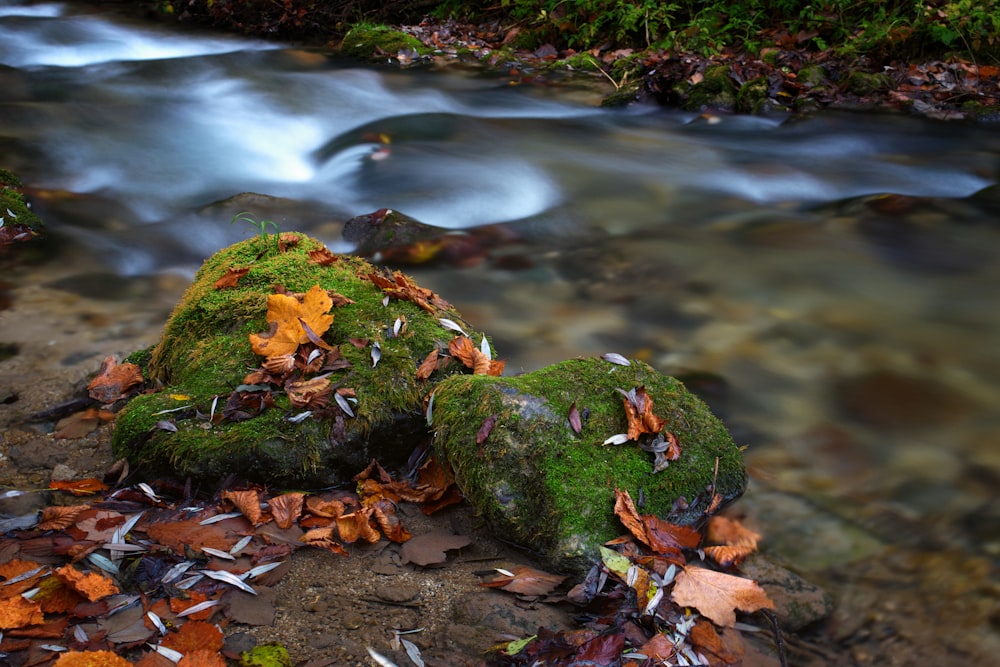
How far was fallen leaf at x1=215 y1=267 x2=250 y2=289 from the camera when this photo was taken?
12.1ft

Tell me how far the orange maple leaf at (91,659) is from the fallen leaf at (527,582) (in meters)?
1.06

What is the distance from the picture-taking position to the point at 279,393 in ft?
10.2

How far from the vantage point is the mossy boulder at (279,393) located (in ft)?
9.75

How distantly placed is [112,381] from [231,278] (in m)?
0.76

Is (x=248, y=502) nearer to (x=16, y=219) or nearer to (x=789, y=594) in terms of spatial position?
(x=789, y=594)

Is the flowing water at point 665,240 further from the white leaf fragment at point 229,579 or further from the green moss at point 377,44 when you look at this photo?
the white leaf fragment at point 229,579

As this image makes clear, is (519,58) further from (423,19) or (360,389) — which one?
(360,389)

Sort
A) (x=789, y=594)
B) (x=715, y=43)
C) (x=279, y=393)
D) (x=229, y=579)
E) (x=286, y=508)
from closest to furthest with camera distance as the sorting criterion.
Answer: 1. (x=229, y=579)
2. (x=789, y=594)
3. (x=286, y=508)
4. (x=279, y=393)
5. (x=715, y=43)

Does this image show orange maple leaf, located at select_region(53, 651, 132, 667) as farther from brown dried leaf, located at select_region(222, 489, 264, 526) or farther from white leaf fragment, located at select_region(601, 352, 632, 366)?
white leaf fragment, located at select_region(601, 352, 632, 366)

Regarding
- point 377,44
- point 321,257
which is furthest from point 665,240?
point 377,44

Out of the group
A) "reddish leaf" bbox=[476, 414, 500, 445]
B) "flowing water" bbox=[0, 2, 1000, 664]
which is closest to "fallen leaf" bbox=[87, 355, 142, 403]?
"flowing water" bbox=[0, 2, 1000, 664]

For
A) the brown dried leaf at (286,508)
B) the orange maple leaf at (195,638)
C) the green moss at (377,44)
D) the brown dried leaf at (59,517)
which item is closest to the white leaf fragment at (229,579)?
the orange maple leaf at (195,638)

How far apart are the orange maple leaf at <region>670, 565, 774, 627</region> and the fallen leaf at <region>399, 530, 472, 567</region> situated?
0.74m

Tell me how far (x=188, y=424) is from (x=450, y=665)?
4.67 feet
